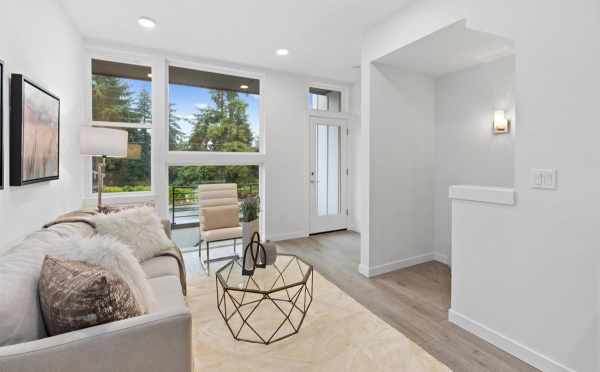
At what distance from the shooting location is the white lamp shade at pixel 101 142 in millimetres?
2705

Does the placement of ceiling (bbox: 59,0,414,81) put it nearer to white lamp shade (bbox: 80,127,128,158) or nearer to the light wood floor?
white lamp shade (bbox: 80,127,128,158)

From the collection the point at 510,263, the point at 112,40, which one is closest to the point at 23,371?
the point at 510,263

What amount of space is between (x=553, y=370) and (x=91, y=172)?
14.9 ft

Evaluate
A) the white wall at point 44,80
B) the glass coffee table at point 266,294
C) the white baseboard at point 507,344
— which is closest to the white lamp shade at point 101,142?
the white wall at point 44,80

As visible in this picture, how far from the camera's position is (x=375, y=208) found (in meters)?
3.18

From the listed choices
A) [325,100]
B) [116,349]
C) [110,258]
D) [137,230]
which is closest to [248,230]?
[137,230]

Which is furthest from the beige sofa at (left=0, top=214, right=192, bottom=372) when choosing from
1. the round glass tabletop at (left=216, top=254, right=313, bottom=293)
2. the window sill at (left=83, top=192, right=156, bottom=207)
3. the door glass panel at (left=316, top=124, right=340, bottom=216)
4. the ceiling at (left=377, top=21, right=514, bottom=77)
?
the door glass panel at (left=316, top=124, right=340, bottom=216)

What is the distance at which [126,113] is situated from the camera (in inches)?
145

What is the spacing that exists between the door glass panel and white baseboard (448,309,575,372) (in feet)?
9.96

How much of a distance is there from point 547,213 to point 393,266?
5.93ft

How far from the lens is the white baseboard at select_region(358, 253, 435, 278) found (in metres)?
3.17

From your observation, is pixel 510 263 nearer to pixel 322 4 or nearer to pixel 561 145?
pixel 561 145

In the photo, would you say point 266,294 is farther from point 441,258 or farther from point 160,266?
point 441,258

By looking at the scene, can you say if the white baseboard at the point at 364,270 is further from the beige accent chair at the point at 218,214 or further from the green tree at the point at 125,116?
the green tree at the point at 125,116
